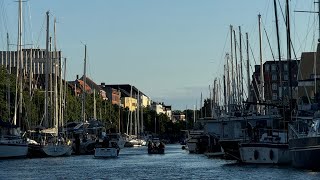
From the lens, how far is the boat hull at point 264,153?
72.4 m

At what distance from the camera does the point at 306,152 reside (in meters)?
58.5

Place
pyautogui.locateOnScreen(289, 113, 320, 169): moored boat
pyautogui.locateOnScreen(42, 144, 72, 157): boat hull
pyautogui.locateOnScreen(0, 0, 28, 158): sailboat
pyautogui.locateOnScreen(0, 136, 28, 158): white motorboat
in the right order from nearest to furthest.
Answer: pyautogui.locateOnScreen(289, 113, 320, 169): moored boat < pyautogui.locateOnScreen(0, 136, 28, 158): white motorboat < pyautogui.locateOnScreen(0, 0, 28, 158): sailboat < pyautogui.locateOnScreen(42, 144, 72, 157): boat hull

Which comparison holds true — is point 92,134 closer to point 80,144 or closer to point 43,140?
point 80,144

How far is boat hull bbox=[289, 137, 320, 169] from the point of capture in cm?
5703

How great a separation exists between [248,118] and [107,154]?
26.5 meters

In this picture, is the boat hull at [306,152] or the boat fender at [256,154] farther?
the boat fender at [256,154]

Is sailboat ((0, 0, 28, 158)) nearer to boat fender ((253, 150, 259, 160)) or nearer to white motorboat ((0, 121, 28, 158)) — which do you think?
white motorboat ((0, 121, 28, 158))

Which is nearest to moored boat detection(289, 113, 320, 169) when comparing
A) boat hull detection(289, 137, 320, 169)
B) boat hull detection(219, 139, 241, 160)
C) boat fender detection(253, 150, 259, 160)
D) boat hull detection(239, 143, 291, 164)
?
boat hull detection(289, 137, 320, 169)

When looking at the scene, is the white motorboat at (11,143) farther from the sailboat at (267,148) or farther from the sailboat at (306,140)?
the sailboat at (306,140)

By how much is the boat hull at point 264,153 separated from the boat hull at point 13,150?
111 ft

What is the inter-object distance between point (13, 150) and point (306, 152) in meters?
50.7

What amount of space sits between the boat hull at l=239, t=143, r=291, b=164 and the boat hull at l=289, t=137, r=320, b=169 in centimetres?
1021

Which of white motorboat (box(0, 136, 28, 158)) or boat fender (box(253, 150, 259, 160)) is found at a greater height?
white motorboat (box(0, 136, 28, 158))

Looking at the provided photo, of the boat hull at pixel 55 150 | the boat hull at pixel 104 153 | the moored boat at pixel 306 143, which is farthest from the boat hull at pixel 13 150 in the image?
the moored boat at pixel 306 143
